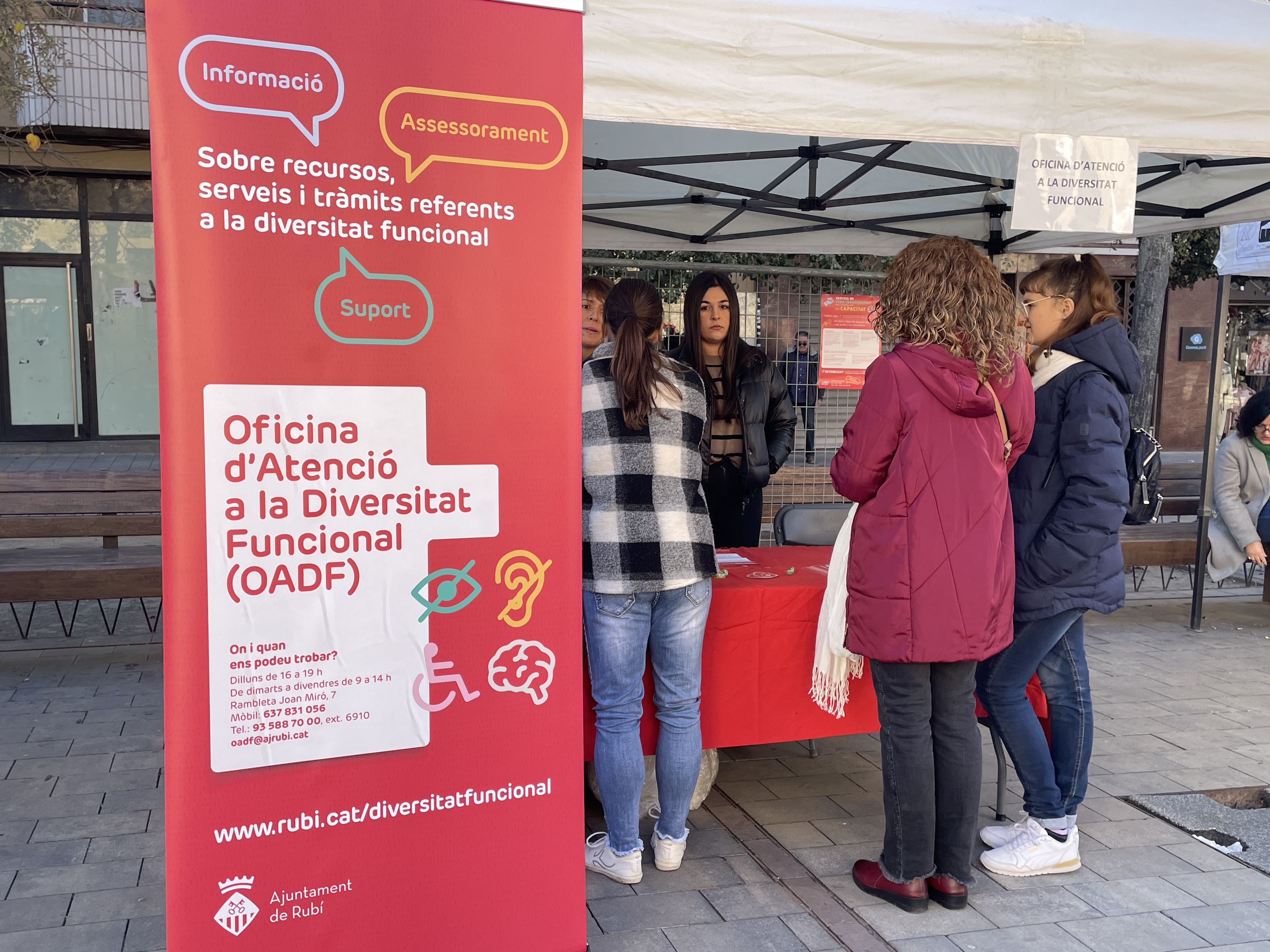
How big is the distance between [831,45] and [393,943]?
2480 millimetres

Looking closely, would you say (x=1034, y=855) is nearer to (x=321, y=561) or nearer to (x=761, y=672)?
(x=761, y=672)

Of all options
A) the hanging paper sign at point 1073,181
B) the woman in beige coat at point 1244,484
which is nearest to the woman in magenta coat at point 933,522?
the hanging paper sign at point 1073,181

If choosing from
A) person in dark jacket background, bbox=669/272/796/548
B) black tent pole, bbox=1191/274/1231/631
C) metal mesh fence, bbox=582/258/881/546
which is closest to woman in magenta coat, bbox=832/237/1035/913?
person in dark jacket background, bbox=669/272/796/548

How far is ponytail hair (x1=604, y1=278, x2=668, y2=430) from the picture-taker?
2773 mm

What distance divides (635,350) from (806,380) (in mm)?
3862

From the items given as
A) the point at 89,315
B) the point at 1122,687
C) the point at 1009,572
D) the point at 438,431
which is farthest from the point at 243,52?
the point at 89,315

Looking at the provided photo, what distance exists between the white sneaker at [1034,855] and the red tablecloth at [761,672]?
49 centimetres

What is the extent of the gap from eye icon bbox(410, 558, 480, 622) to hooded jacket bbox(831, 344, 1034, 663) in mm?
1121

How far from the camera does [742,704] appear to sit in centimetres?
323

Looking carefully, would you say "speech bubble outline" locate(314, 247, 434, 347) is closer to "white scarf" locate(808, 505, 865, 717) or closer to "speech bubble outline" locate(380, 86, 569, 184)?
"speech bubble outline" locate(380, 86, 569, 184)

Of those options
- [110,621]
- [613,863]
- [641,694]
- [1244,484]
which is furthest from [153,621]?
[1244,484]

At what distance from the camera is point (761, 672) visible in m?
3.24

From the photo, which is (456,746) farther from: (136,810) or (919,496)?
(136,810)

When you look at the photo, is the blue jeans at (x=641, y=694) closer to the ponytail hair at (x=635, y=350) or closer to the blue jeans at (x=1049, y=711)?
the ponytail hair at (x=635, y=350)
